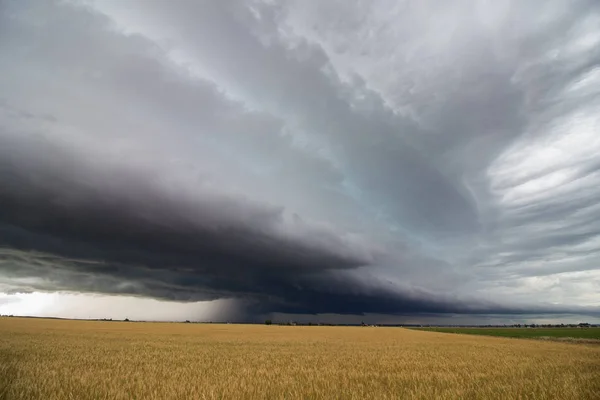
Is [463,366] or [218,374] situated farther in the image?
[463,366]

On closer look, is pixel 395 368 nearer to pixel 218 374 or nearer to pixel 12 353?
pixel 218 374

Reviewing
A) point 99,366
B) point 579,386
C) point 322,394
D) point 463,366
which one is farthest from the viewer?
point 463,366

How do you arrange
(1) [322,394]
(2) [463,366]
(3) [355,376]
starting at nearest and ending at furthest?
(1) [322,394] < (3) [355,376] < (2) [463,366]

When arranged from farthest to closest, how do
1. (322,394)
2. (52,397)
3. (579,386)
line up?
(579,386) → (322,394) → (52,397)

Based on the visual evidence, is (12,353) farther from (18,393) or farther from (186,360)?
(18,393)

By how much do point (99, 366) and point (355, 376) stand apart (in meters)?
12.6

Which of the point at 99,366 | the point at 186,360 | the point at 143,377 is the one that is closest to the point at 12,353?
the point at 99,366

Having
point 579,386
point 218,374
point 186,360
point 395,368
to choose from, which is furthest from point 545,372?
point 186,360

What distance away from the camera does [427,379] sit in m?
15.1

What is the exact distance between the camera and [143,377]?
14.5 m

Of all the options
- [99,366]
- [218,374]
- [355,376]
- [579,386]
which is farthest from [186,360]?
[579,386]

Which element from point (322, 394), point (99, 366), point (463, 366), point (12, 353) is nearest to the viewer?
point (322, 394)

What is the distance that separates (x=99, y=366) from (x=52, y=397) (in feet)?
27.6

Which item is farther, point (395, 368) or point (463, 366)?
point (463, 366)
